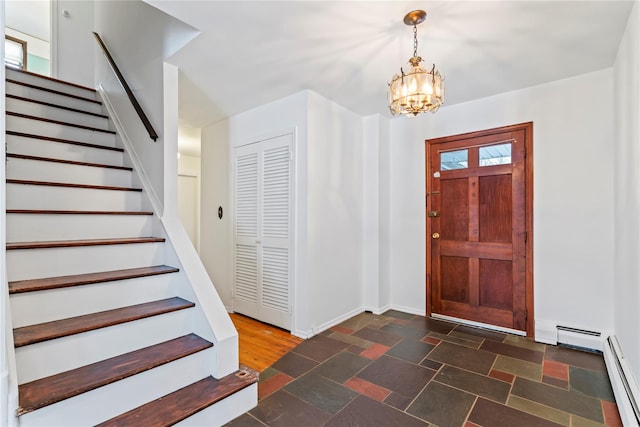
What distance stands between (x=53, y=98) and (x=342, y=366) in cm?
386

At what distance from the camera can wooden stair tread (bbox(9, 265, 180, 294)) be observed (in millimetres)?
1610

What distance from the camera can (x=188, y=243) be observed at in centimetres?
229

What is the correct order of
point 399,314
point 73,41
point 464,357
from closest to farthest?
point 464,357, point 399,314, point 73,41

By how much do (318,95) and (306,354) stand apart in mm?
2385

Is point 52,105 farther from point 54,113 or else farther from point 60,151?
point 60,151

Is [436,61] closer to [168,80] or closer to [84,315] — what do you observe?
[168,80]

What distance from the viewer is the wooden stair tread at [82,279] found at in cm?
161

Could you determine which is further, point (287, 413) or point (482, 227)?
point (482, 227)

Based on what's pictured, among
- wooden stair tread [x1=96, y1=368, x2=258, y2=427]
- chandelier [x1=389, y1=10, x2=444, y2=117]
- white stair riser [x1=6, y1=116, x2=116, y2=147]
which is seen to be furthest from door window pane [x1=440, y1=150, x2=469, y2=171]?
white stair riser [x1=6, y1=116, x2=116, y2=147]

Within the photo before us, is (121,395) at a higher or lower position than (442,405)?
higher

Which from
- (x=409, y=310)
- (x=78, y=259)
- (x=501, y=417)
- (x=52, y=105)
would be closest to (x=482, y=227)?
(x=409, y=310)

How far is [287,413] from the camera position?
1.78 metres

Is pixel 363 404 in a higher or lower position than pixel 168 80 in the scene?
lower

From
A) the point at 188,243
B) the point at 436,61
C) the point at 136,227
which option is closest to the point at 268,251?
the point at 188,243
